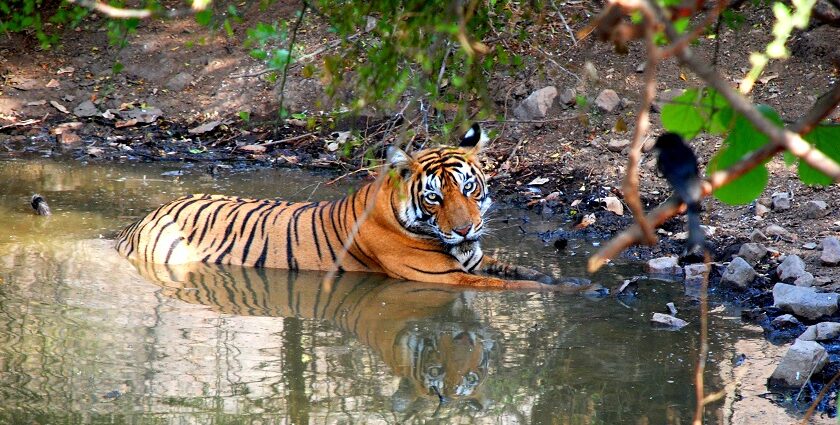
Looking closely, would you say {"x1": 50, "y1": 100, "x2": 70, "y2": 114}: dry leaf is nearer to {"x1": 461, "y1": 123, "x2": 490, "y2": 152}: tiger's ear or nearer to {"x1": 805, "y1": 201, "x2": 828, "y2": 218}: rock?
{"x1": 461, "y1": 123, "x2": 490, "y2": 152}: tiger's ear

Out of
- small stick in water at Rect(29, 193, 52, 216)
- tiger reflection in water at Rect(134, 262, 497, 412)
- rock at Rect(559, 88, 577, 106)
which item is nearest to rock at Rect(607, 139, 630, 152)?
rock at Rect(559, 88, 577, 106)

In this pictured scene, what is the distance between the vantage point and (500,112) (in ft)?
30.5

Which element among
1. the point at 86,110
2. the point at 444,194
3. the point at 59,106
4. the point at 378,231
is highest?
the point at 59,106

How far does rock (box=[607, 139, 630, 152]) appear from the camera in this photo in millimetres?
8367

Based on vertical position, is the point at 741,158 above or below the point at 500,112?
below

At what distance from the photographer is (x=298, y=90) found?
35.0 ft

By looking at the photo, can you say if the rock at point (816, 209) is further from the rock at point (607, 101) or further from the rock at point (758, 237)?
the rock at point (607, 101)

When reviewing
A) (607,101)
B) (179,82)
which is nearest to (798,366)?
(607,101)

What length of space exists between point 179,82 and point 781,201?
6.89m

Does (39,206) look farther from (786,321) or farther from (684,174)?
(684,174)

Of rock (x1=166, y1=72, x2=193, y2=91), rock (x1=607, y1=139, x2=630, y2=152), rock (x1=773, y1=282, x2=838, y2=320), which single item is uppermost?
rock (x1=166, y1=72, x2=193, y2=91)

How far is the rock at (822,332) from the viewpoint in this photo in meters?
4.80

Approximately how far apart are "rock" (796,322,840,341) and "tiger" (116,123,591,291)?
4.55ft

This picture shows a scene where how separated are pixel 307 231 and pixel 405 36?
13.0 feet
